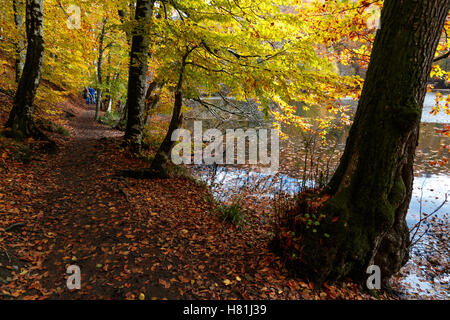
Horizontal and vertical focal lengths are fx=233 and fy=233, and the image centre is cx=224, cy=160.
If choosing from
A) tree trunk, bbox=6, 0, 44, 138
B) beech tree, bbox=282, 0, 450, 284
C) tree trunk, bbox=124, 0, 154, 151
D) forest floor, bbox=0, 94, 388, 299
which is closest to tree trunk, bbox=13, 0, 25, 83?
tree trunk, bbox=6, 0, 44, 138

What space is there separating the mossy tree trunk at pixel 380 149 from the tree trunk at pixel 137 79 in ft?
20.7

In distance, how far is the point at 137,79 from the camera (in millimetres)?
8008

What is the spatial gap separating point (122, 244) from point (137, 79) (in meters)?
5.97

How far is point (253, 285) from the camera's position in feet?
11.1

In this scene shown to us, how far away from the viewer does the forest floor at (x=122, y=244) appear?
3146 millimetres

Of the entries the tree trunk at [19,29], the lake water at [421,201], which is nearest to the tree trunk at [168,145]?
the lake water at [421,201]

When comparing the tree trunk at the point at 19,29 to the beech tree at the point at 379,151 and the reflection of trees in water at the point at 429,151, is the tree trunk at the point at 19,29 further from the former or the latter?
the reflection of trees in water at the point at 429,151

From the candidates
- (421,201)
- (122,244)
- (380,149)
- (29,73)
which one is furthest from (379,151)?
(29,73)

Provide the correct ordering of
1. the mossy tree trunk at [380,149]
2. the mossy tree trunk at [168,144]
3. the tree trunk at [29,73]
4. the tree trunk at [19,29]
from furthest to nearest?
the tree trunk at [19,29], the mossy tree trunk at [168,144], the tree trunk at [29,73], the mossy tree trunk at [380,149]

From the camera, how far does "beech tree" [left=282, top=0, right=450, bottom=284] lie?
3.06 meters

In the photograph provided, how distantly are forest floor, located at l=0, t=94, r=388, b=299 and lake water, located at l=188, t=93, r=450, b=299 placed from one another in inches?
70.1

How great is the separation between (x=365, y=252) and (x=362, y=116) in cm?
206

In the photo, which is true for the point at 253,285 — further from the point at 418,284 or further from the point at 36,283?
the point at 418,284
